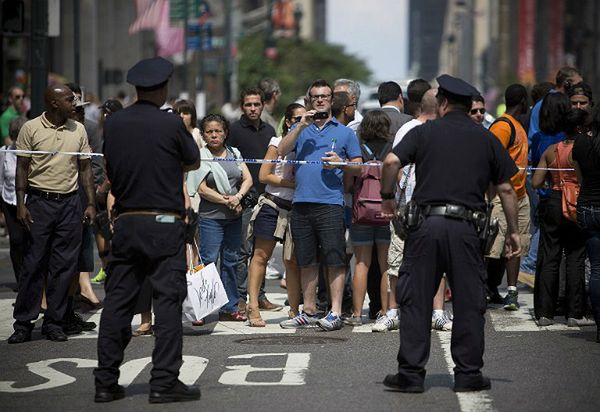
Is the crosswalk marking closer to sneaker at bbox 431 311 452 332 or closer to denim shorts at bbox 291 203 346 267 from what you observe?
sneaker at bbox 431 311 452 332

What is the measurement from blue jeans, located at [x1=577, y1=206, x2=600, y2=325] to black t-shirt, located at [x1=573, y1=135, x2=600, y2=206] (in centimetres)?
7

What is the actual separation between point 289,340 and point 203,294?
0.79 meters

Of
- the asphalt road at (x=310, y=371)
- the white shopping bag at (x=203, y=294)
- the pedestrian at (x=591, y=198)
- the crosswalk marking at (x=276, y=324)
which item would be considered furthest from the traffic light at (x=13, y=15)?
the pedestrian at (x=591, y=198)

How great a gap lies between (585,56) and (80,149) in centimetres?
6832

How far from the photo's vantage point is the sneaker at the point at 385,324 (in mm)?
12117

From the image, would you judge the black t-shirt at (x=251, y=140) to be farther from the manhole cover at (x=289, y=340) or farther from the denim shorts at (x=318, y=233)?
the manhole cover at (x=289, y=340)

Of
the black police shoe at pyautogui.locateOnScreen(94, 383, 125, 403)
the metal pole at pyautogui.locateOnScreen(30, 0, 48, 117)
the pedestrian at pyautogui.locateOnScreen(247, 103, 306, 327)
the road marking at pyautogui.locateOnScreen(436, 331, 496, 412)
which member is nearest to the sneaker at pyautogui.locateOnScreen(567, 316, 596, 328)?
the pedestrian at pyautogui.locateOnScreen(247, 103, 306, 327)

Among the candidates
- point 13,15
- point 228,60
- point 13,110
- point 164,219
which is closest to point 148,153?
point 164,219

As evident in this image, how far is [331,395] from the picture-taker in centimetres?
916

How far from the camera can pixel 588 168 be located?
11.5m

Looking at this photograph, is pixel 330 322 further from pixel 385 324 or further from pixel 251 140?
pixel 251 140

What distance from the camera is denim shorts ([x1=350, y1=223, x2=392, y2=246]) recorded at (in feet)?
40.9

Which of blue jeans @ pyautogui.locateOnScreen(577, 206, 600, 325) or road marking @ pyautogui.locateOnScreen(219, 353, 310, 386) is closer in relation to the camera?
road marking @ pyautogui.locateOnScreen(219, 353, 310, 386)

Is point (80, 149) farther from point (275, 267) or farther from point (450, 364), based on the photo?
point (275, 267)
